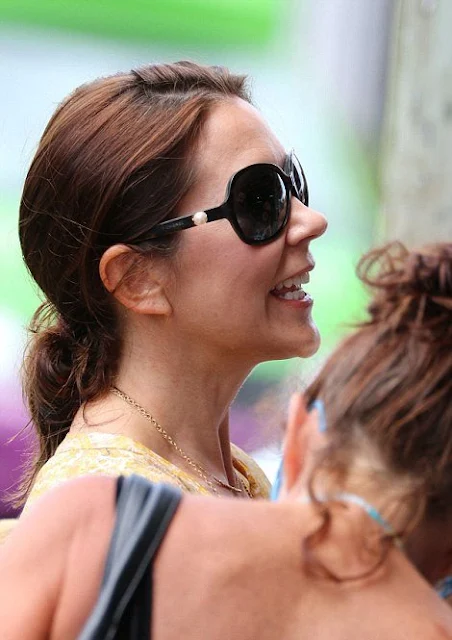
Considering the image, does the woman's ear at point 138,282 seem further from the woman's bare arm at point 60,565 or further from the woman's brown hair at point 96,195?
the woman's bare arm at point 60,565

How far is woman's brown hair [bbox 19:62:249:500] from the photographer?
198 cm

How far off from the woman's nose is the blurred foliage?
80.4 inches

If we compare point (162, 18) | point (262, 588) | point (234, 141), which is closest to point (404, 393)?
point (262, 588)

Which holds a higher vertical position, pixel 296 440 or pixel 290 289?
pixel 296 440

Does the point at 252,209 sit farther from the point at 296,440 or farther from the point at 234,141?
the point at 296,440

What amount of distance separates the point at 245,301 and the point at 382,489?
3.03 feet

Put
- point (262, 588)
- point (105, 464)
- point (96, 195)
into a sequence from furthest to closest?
point (96, 195)
point (105, 464)
point (262, 588)

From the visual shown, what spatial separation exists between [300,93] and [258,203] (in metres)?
2.27

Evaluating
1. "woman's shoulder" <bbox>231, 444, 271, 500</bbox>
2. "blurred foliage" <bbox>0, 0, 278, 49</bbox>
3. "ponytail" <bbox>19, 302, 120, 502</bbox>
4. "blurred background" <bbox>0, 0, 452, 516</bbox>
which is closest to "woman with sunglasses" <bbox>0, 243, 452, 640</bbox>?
"ponytail" <bbox>19, 302, 120, 502</bbox>

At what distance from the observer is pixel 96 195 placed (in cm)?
198

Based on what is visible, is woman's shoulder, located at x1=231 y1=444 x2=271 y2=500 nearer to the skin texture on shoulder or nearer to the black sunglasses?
the black sunglasses

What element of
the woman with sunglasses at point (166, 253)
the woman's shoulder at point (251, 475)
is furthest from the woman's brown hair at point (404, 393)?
the woman's shoulder at point (251, 475)

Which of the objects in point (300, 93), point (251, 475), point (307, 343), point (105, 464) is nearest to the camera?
point (105, 464)

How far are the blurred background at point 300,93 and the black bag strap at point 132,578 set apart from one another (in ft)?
7.30
